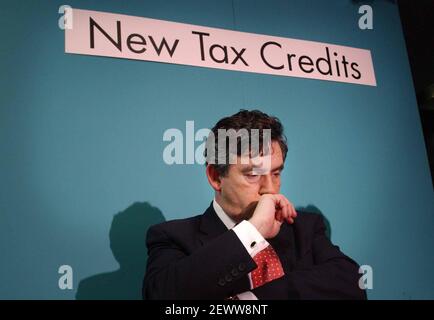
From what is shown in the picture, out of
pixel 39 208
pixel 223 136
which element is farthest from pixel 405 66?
pixel 39 208

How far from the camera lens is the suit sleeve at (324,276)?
1.11 meters

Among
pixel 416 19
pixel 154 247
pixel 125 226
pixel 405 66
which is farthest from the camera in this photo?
pixel 416 19

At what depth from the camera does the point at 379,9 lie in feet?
6.27

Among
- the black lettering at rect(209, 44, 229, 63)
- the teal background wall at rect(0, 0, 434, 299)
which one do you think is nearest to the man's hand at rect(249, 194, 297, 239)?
the teal background wall at rect(0, 0, 434, 299)

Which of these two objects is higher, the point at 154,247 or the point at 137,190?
the point at 137,190

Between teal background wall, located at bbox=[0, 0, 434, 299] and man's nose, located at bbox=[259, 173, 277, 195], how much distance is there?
249 mm

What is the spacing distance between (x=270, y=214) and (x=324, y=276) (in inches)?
9.0

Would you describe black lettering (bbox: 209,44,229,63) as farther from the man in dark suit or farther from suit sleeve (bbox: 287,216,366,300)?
suit sleeve (bbox: 287,216,366,300)

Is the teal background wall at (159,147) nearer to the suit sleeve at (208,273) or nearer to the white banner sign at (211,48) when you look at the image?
the white banner sign at (211,48)

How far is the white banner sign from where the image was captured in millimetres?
1456

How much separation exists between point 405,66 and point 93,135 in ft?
4.62
